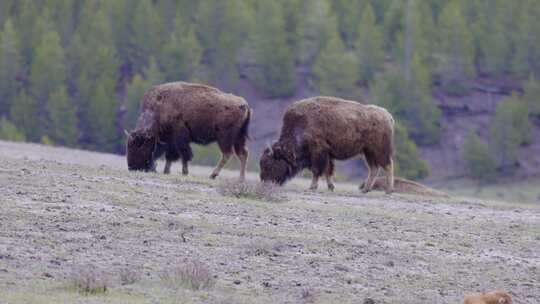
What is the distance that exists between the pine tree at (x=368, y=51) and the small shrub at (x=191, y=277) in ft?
186

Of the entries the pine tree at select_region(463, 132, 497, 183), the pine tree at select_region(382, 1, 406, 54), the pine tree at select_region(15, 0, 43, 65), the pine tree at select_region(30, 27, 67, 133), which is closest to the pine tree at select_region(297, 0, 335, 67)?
the pine tree at select_region(382, 1, 406, 54)

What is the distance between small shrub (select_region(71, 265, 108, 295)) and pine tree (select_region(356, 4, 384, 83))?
57.6 metres

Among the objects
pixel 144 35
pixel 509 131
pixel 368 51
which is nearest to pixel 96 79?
pixel 144 35

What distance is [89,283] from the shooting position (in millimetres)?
11805

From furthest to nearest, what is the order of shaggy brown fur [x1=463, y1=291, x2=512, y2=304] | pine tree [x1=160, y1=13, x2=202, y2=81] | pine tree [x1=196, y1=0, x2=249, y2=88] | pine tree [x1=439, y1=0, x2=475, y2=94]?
pine tree [x1=196, y1=0, x2=249, y2=88], pine tree [x1=160, y1=13, x2=202, y2=81], pine tree [x1=439, y1=0, x2=475, y2=94], shaggy brown fur [x1=463, y1=291, x2=512, y2=304]

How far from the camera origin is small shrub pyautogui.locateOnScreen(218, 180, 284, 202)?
18.9m

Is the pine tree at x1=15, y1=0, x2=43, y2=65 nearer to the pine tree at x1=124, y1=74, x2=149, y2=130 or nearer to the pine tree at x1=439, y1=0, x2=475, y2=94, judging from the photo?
the pine tree at x1=124, y1=74, x2=149, y2=130

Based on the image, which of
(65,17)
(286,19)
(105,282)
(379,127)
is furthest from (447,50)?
(105,282)

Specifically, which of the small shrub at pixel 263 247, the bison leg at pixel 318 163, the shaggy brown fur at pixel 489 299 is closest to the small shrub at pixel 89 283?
the small shrub at pixel 263 247

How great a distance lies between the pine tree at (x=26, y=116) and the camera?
6705 centimetres

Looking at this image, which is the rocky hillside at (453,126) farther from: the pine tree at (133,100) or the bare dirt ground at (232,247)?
the bare dirt ground at (232,247)

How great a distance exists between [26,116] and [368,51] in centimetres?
1964

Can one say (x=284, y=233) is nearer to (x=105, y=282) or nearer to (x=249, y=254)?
(x=249, y=254)

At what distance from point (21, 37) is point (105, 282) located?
6478 centimetres
